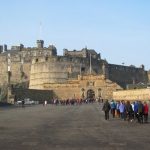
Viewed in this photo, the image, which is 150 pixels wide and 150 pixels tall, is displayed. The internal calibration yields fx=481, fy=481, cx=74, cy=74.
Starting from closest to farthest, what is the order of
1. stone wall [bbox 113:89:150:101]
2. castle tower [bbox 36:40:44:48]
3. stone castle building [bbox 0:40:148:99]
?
stone wall [bbox 113:89:150:101]
stone castle building [bbox 0:40:148:99]
castle tower [bbox 36:40:44:48]

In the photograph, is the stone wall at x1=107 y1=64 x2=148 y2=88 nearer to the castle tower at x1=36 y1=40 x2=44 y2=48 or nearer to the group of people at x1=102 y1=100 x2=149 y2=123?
the castle tower at x1=36 y1=40 x2=44 y2=48

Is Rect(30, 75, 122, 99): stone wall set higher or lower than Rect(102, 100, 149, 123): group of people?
higher

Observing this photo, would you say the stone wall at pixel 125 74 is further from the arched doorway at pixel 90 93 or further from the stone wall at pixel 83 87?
the stone wall at pixel 83 87

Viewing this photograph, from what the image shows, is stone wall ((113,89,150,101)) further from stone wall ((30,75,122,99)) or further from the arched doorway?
the arched doorway

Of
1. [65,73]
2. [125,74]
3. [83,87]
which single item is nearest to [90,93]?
[83,87]

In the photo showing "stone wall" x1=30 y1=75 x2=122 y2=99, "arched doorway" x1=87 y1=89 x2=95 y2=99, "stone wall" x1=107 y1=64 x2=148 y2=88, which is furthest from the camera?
"stone wall" x1=107 y1=64 x2=148 y2=88

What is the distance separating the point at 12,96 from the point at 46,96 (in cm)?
911

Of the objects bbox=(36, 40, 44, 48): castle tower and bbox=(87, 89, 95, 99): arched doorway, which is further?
bbox=(36, 40, 44, 48): castle tower

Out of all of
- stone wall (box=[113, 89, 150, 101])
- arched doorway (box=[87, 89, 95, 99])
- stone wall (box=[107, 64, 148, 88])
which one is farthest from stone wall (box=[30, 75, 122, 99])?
stone wall (box=[113, 89, 150, 101])

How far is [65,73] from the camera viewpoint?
97.6 m

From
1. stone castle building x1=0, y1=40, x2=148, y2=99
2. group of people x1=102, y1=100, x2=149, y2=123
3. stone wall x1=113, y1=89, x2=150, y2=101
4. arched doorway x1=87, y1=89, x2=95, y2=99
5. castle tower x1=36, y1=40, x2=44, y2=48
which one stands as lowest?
group of people x1=102, y1=100, x2=149, y2=123

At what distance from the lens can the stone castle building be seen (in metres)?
90.2

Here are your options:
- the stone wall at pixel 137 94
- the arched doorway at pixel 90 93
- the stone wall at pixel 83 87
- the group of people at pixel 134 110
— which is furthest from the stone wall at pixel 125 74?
the group of people at pixel 134 110

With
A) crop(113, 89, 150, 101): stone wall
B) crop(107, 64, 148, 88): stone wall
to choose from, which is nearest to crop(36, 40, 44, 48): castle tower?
crop(107, 64, 148, 88): stone wall
